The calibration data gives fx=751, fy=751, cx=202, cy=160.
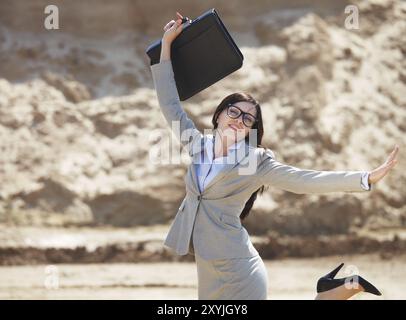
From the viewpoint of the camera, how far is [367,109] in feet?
37.8

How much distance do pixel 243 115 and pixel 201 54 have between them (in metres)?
0.39

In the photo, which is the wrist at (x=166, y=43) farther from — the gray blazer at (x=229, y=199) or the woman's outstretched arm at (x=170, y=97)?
the gray blazer at (x=229, y=199)

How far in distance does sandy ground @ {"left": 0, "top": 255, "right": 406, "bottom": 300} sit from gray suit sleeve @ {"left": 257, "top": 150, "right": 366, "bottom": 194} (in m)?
4.57

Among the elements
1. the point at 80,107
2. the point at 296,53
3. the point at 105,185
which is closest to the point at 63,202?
the point at 105,185

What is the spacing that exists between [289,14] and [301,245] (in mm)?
3941

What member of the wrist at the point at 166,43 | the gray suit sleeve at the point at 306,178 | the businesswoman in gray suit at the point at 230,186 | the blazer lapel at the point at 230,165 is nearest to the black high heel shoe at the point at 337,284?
the businesswoman in gray suit at the point at 230,186

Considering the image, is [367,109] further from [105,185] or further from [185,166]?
[105,185]

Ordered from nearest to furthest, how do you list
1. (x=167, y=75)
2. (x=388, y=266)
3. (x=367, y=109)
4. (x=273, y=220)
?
(x=167, y=75), (x=388, y=266), (x=273, y=220), (x=367, y=109)

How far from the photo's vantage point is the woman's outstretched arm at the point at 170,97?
137 inches

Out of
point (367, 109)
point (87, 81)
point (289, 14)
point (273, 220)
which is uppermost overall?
point (289, 14)

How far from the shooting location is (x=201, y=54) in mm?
3570

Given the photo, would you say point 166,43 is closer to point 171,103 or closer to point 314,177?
point 171,103

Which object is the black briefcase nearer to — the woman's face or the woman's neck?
the woman's face

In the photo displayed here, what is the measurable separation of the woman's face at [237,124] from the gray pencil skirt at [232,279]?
0.56m
